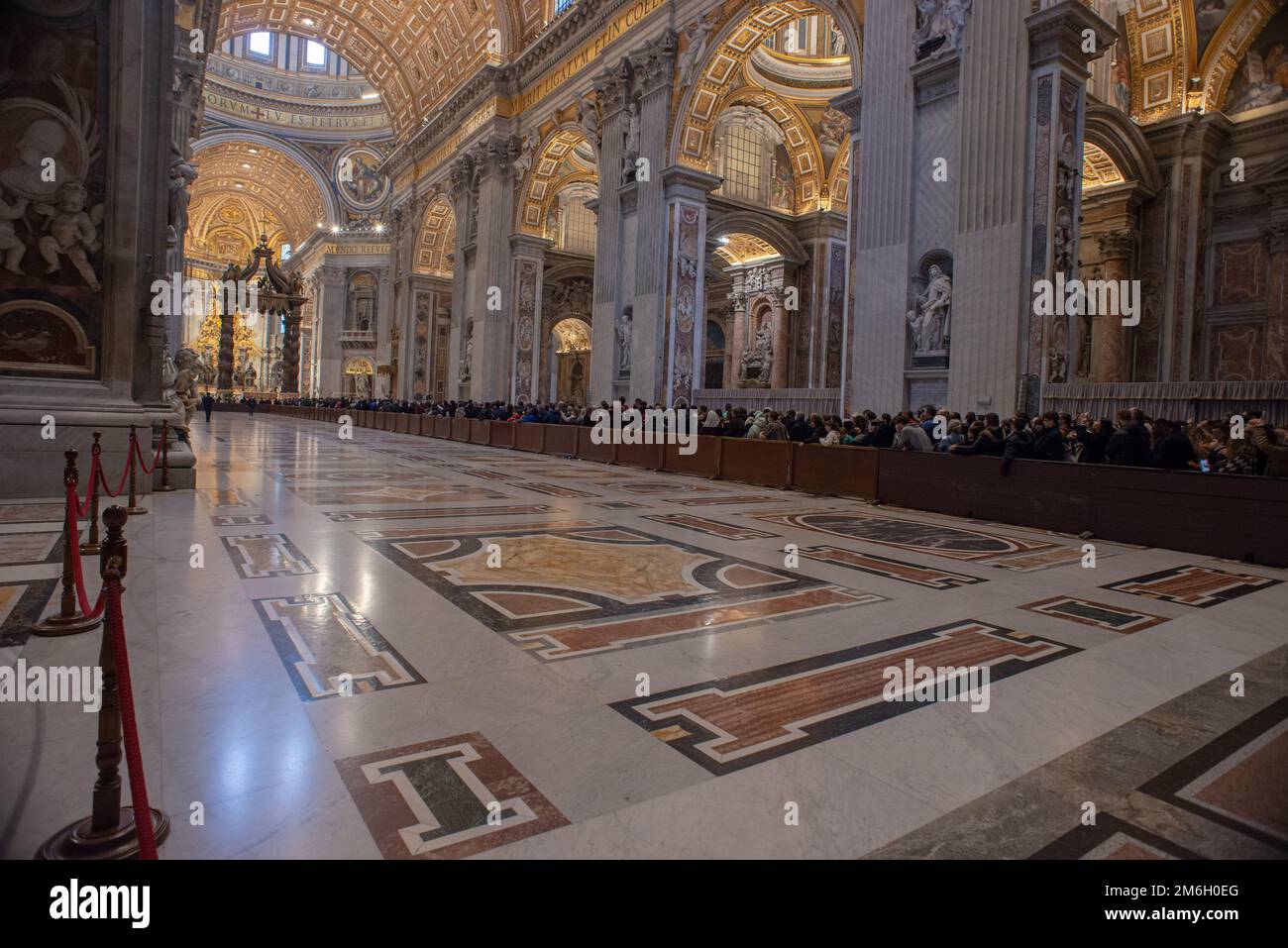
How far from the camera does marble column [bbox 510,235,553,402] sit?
26500 mm

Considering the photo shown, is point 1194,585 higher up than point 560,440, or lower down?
lower down

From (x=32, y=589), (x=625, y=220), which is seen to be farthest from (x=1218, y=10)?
(x=32, y=589)

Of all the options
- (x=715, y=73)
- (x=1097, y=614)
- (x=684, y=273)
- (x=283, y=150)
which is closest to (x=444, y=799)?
(x=1097, y=614)

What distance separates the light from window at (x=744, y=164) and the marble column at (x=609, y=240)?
4.64 metres

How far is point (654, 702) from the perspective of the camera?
295cm

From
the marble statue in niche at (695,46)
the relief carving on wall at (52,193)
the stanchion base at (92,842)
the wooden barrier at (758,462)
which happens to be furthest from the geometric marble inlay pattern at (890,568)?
the marble statue in niche at (695,46)

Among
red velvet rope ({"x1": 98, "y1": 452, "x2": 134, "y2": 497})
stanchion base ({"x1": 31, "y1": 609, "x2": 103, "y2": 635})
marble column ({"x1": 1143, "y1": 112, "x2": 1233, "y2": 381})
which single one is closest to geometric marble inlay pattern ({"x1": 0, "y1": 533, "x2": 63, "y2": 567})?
red velvet rope ({"x1": 98, "y1": 452, "x2": 134, "y2": 497})

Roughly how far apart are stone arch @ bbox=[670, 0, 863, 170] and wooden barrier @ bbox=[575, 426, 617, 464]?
7.86 metres

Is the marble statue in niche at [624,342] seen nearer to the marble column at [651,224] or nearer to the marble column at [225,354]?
the marble column at [651,224]

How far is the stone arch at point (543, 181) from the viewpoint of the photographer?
998 inches

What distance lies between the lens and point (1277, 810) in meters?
2.15

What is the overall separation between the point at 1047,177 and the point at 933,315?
255 cm

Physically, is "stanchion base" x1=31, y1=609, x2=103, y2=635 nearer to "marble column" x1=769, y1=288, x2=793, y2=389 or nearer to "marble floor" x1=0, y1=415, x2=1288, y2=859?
"marble floor" x1=0, y1=415, x2=1288, y2=859

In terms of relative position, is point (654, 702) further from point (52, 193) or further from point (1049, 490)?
point (52, 193)
